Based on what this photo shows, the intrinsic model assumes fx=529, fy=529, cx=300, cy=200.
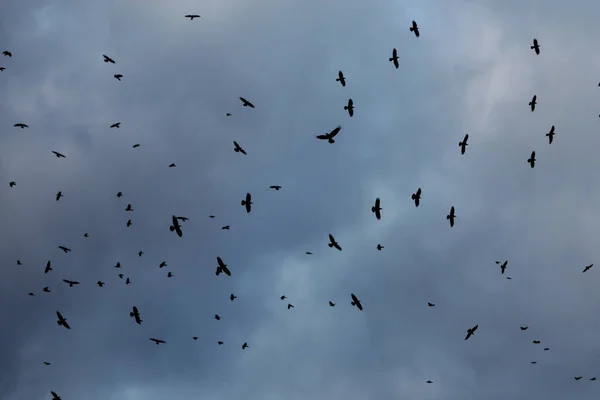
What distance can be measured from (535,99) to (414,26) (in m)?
26.4

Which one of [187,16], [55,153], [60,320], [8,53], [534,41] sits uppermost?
[534,41]

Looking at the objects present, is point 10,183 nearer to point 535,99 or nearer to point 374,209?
point 374,209

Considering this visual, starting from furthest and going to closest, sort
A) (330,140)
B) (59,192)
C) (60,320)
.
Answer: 1. (59,192)
2. (60,320)
3. (330,140)

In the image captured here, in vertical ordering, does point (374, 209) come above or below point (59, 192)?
above

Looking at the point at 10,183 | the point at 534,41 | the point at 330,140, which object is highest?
the point at 534,41

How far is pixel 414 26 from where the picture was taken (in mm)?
77500

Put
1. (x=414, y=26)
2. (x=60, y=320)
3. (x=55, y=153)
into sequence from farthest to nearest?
(x=55, y=153) → (x=414, y=26) → (x=60, y=320)

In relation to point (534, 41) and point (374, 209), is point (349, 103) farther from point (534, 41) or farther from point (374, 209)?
point (534, 41)

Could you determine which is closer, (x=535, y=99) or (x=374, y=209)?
(x=374, y=209)

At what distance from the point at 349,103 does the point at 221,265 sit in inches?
1175

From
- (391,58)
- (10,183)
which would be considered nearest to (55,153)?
(10,183)

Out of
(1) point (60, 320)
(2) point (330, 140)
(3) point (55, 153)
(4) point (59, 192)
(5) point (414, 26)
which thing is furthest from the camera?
(4) point (59, 192)

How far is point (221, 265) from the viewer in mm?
73250

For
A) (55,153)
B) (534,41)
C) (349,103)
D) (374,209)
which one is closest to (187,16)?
(349,103)
